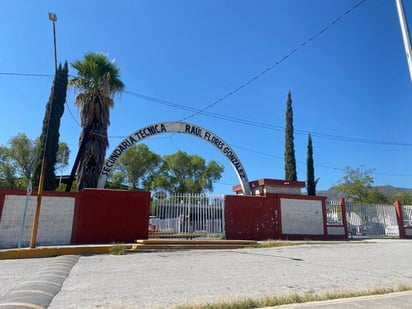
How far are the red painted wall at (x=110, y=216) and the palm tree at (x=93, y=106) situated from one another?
229cm

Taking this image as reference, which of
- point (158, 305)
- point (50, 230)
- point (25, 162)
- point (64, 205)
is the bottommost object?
point (158, 305)

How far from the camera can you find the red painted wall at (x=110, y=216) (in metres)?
14.5

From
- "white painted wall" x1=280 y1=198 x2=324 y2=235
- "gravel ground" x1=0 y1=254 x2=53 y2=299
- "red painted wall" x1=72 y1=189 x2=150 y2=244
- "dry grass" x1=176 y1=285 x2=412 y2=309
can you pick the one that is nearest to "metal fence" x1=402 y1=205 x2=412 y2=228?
"white painted wall" x1=280 y1=198 x2=324 y2=235

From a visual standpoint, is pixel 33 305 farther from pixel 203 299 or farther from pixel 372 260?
pixel 372 260

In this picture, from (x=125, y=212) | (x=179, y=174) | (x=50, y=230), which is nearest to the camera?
(x=50, y=230)

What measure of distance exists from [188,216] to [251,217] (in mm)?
3498

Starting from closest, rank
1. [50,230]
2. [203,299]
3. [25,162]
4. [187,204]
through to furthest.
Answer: [203,299]
[50,230]
[187,204]
[25,162]

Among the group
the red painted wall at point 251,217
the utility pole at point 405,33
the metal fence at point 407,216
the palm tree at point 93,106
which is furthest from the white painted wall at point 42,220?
the metal fence at point 407,216

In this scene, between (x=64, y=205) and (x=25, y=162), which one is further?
(x=25, y=162)

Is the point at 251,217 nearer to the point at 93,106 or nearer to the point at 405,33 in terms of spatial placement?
the point at 93,106

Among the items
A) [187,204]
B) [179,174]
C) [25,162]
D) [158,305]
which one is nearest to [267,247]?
[187,204]

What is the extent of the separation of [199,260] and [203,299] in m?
4.79

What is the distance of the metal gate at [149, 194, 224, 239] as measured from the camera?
52.7 feet

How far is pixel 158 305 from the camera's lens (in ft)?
17.0
